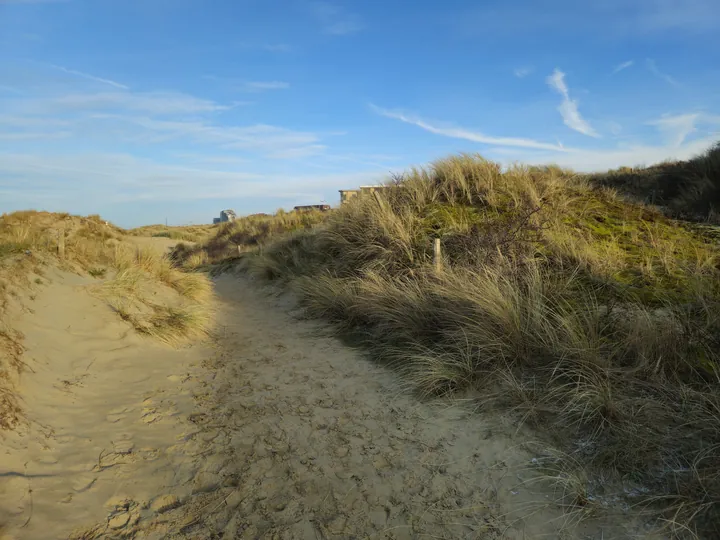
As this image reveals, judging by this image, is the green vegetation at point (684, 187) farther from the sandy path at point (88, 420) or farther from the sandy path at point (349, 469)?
the sandy path at point (88, 420)

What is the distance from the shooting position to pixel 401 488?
266cm

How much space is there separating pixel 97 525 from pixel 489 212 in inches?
291

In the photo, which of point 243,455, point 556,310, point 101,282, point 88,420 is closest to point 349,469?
point 243,455

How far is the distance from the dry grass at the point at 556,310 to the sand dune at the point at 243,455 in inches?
14.7

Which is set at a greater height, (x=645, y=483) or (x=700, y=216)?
(x=700, y=216)

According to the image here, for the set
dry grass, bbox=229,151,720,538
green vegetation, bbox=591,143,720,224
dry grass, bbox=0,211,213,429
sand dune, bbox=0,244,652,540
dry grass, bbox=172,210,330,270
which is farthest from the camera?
dry grass, bbox=172,210,330,270

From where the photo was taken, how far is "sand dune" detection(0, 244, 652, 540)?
231 cm

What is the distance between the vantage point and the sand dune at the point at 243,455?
7.59ft

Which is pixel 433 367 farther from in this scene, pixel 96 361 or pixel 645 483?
pixel 96 361

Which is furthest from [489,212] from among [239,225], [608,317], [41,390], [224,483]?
[239,225]

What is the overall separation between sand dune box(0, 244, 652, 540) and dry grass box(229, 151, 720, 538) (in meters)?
0.37

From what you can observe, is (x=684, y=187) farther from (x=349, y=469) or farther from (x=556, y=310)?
(x=349, y=469)

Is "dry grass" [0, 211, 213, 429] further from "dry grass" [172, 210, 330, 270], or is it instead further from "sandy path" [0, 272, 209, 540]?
"dry grass" [172, 210, 330, 270]

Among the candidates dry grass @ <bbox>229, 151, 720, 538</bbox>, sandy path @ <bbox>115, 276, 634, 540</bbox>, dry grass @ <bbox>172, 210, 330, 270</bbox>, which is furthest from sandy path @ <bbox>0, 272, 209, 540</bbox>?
dry grass @ <bbox>172, 210, 330, 270</bbox>
